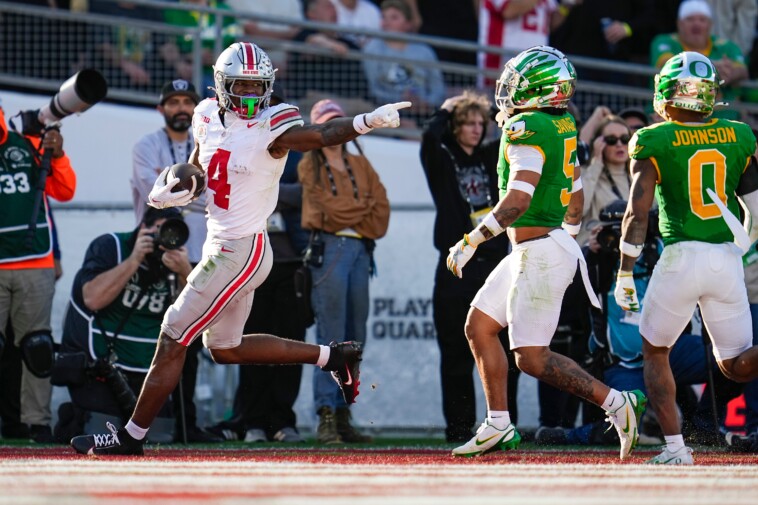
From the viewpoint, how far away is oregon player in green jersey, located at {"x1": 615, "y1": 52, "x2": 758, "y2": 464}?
7328 millimetres

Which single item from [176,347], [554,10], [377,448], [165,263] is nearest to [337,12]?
[554,10]

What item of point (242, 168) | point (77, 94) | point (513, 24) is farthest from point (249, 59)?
point (513, 24)

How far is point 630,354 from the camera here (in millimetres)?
9453

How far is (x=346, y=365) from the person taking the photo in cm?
801

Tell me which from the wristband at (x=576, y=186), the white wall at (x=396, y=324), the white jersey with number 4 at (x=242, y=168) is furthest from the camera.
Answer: the white wall at (x=396, y=324)

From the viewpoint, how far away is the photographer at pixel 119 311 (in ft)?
30.1

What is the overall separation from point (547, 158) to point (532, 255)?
0.51 meters

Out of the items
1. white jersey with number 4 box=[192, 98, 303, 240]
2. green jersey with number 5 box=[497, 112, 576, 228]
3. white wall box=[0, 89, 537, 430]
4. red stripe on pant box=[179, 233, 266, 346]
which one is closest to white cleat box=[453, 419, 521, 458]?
green jersey with number 5 box=[497, 112, 576, 228]

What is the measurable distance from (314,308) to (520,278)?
2695 mm

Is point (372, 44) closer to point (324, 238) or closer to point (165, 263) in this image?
point (324, 238)

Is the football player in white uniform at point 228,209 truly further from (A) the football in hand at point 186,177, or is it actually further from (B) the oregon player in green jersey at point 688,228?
(B) the oregon player in green jersey at point 688,228

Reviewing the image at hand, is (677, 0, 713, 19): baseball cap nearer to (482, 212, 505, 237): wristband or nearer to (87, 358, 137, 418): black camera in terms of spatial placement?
(482, 212, 505, 237): wristband

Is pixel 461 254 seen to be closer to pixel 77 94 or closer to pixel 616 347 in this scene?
pixel 616 347

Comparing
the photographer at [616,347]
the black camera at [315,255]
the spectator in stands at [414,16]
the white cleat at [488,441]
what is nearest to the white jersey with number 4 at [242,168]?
the white cleat at [488,441]
